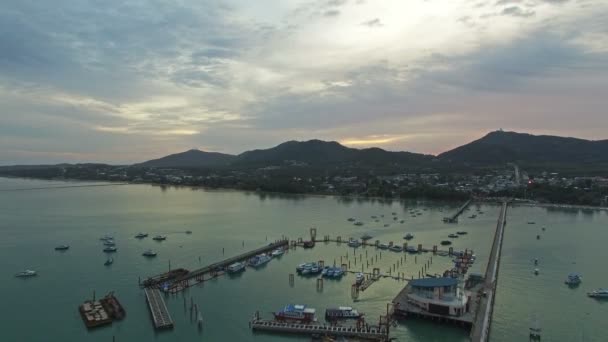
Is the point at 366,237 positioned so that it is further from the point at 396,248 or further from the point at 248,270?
the point at 248,270

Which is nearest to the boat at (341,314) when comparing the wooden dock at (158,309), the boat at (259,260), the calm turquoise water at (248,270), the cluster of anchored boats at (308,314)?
the cluster of anchored boats at (308,314)

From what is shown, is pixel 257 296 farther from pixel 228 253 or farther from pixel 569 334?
pixel 569 334

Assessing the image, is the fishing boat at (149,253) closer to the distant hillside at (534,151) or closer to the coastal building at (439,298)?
the coastal building at (439,298)

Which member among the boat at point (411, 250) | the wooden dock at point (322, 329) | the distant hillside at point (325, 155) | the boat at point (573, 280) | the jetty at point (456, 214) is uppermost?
the distant hillside at point (325, 155)

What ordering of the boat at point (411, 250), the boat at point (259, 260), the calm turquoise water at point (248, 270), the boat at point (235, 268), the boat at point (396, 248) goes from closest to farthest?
the calm turquoise water at point (248, 270) < the boat at point (235, 268) < the boat at point (259, 260) < the boat at point (411, 250) < the boat at point (396, 248)

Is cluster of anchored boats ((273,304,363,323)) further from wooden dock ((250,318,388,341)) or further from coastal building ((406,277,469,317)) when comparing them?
coastal building ((406,277,469,317))

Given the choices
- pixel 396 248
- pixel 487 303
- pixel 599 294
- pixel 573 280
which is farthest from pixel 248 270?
pixel 599 294

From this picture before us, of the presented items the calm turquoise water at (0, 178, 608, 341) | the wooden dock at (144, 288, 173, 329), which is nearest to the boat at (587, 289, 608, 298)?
the calm turquoise water at (0, 178, 608, 341)
